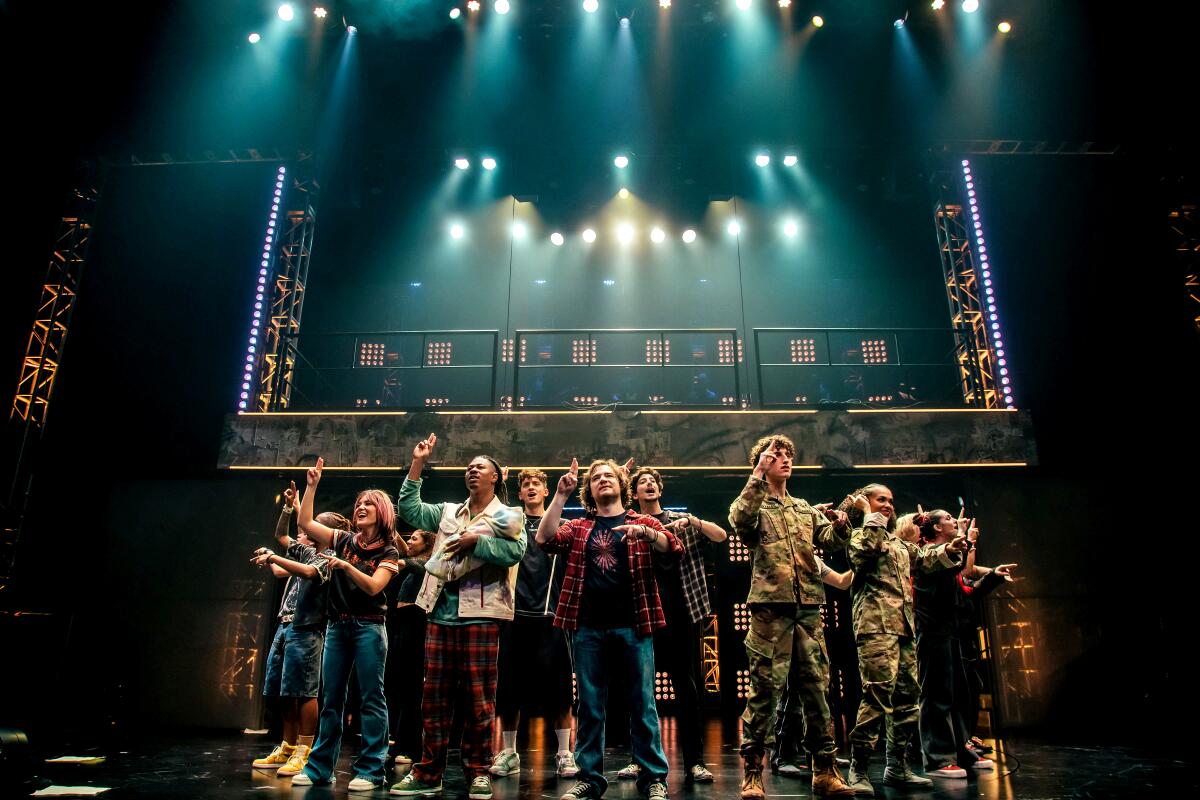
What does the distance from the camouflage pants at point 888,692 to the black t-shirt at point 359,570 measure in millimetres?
2691

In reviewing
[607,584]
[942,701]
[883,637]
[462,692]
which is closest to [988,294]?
[942,701]

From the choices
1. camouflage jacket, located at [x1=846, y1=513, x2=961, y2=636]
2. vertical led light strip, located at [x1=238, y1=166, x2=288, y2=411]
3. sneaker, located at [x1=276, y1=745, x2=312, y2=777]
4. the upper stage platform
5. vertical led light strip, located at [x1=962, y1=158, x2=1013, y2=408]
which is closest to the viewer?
camouflage jacket, located at [x1=846, y1=513, x2=961, y2=636]

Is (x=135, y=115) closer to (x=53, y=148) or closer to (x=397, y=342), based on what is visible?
(x=53, y=148)

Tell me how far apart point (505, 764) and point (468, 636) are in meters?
1.34

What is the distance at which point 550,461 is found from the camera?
762 centimetres

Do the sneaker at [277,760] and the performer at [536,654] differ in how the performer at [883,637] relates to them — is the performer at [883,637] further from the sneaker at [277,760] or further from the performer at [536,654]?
the sneaker at [277,760]

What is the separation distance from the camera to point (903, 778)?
12.2ft

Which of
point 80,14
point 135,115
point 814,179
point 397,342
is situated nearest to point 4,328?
point 135,115

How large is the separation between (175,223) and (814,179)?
10.6m

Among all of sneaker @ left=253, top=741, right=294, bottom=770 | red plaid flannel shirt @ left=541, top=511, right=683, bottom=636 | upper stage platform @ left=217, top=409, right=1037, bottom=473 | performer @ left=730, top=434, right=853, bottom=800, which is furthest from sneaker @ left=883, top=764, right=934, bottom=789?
upper stage platform @ left=217, top=409, right=1037, bottom=473

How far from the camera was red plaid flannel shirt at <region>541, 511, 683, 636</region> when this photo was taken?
3.23 m

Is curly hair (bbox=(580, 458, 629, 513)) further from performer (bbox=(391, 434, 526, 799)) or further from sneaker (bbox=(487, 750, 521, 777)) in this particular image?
sneaker (bbox=(487, 750, 521, 777))

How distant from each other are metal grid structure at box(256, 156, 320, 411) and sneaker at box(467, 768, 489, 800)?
6297 mm

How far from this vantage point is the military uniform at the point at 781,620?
3.34m
